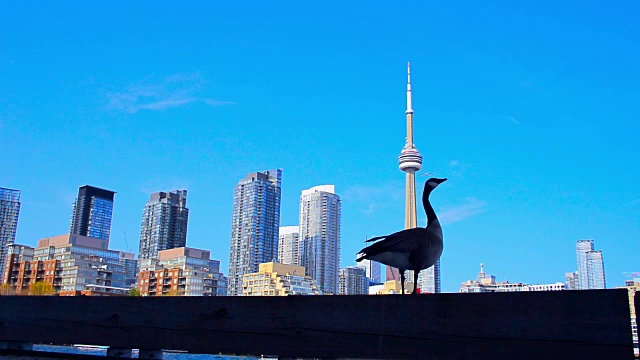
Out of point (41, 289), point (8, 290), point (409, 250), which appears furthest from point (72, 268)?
point (409, 250)

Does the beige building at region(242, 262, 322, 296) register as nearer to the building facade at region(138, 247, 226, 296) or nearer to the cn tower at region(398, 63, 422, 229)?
the building facade at region(138, 247, 226, 296)

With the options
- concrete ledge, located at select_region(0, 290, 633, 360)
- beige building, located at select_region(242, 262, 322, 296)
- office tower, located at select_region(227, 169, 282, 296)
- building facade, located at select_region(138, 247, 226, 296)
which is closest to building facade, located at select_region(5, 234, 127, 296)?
building facade, located at select_region(138, 247, 226, 296)

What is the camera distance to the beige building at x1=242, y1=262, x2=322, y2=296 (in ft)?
380

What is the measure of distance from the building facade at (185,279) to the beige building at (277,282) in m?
7.64

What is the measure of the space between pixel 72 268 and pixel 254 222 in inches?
3015

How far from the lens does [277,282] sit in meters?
116

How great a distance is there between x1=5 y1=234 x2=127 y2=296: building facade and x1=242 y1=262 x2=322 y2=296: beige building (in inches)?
1051

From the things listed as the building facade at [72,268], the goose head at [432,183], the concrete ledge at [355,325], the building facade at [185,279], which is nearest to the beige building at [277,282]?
the building facade at [185,279]

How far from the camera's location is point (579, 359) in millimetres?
3006

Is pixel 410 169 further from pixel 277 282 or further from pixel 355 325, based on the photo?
pixel 355 325

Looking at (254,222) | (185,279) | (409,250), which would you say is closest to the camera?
(409,250)

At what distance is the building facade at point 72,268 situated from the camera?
10300cm

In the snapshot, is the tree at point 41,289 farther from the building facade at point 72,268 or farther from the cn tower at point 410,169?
the cn tower at point 410,169

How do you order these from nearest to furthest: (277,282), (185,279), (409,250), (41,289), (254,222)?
(409,250) < (41,289) < (185,279) < (277,282) < (254,222)
